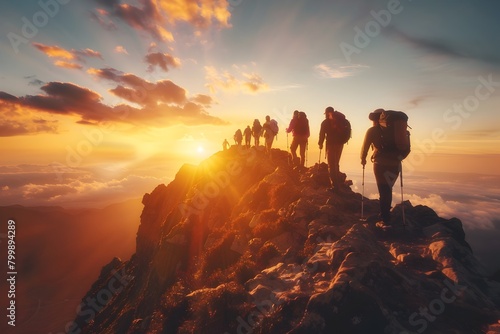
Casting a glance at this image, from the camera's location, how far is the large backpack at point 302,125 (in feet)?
65.4

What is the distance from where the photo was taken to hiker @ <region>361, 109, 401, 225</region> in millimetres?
10281

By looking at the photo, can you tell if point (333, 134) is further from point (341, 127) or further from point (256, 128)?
point (256, 128)

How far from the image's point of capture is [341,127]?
1478 cm

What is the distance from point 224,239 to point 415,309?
10.6 meters

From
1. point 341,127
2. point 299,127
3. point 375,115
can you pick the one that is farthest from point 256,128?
point 375,115

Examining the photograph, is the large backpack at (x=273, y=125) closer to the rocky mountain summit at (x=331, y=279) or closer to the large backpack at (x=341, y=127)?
the rocky mountain summit at (x=331, y=279)

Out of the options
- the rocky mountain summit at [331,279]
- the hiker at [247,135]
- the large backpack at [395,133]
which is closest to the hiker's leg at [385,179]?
the large backpack at [395,133]

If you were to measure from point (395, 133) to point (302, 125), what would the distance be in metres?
10.4

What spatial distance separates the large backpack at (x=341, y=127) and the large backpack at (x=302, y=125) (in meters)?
5.21

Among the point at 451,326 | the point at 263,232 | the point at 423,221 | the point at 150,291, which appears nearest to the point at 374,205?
the point at 423,221

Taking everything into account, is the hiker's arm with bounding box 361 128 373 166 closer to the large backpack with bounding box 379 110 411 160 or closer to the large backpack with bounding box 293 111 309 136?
the large backpack with bounding box 379 110 411 160

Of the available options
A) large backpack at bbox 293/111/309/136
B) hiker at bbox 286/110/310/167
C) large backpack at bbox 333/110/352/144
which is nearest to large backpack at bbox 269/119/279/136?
hiker at bbox 286/110/310/167

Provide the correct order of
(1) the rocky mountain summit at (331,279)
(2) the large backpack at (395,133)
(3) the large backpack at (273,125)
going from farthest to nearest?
(3) the large backpack at (273,125), (2) the large backpack at (395,133), (1) the rocky mountain summit at (331,279)

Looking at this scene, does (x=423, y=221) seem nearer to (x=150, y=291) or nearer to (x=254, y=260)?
(x=254, y=260)
